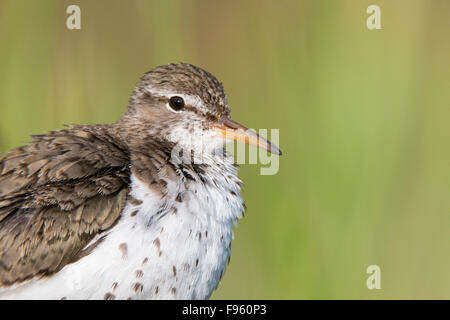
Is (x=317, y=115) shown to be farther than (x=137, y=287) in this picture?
Yes

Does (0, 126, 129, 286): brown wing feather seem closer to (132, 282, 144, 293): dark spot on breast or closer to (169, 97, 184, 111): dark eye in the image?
(132, 282, 144, 293): dark spot on breast

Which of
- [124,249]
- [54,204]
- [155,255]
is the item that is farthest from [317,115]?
[54,204]

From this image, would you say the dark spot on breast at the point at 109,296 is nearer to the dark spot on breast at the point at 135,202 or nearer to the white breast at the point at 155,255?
the white breast at the point at 155,255

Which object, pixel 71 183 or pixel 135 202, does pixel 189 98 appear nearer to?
pixel 135 202

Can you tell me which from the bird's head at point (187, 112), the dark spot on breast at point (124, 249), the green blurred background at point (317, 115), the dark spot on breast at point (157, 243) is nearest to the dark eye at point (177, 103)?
the bird's head at point (187, 112)

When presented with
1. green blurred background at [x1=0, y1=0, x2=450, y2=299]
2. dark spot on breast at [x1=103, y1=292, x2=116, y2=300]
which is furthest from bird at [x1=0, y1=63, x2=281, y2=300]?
green blurred background at [x1=0, y1=0, x2=450, y2=299]
